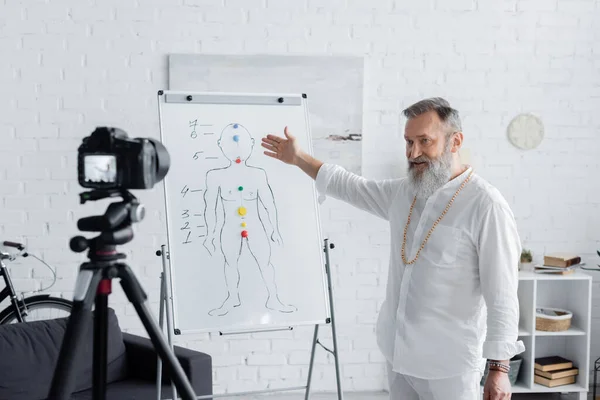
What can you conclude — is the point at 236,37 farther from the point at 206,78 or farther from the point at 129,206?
the point at 129,206

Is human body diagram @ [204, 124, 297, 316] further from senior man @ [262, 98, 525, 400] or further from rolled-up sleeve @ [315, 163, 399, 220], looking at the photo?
senior man @ [262, 98, 525, 400]

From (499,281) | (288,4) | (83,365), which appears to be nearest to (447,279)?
(499,281)

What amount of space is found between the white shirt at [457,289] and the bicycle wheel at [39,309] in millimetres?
2003

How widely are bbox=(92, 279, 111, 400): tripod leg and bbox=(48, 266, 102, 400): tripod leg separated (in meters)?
0.05

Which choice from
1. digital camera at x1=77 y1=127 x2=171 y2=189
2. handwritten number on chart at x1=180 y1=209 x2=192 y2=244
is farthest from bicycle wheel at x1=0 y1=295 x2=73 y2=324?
digital camera at x1=77 y1=127 x2=171 y2=189

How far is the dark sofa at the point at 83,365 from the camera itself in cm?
268

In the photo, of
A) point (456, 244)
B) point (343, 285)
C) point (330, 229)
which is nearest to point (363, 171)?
point (330, 229)

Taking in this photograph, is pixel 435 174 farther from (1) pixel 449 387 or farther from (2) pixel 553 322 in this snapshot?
(2) pixel 553 322

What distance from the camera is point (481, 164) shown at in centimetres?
374

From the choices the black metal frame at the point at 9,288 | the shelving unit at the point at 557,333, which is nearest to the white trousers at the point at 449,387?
the shelving unit at the point at 557,333

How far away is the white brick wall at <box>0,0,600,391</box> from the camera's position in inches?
135

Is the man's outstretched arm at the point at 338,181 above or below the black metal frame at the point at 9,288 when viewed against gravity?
above

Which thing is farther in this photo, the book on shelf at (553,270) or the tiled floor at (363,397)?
the tiled floor at (363,397)

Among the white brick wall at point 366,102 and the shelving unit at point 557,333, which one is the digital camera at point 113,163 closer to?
the white brick wall at point 366,102
